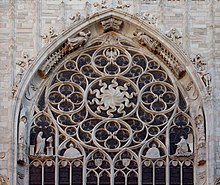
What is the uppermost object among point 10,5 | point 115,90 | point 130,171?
point 10,5

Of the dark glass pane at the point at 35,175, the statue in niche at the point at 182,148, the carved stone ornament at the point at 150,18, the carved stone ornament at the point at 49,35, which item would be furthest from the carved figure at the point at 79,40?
the statue in niche at the point at 182,148

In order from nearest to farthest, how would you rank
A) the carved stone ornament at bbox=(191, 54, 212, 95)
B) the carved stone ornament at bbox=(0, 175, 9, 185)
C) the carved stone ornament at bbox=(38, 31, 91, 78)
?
the carved stone ornament at bbox=(0, 175, 9, 185) < the carved stone ornament at bbox=(191, 54, 212, 95) < the carved stone ornament at bbox=(38, 31, 91, 78)

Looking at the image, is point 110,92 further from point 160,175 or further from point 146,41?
point 160,175

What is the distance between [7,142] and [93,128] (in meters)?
1.97

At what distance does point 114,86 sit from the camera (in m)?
30.8

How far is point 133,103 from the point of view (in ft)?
101

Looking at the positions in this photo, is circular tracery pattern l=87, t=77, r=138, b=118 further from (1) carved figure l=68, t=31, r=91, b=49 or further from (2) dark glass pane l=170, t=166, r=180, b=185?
(2) dark glass pane l=170, t=166, r=180, b=185

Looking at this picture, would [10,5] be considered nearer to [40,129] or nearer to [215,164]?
[40,129]

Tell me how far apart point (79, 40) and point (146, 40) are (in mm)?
1509

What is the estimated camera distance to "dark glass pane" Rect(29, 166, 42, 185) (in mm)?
29969

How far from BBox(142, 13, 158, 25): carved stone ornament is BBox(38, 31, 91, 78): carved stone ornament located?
139cm

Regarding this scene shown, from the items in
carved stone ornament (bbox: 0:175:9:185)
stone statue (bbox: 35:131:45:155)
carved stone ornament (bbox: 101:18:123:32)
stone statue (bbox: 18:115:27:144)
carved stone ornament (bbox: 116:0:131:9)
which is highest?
carved stone ornament (bbox: 116:0:131:9)

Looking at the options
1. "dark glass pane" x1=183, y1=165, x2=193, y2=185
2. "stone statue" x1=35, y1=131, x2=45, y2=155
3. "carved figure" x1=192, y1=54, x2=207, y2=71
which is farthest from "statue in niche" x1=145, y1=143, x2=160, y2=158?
"stone statue" x1=35, y1=131, x2=45, y2=155

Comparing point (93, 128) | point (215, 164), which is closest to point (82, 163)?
point (93, 128)
